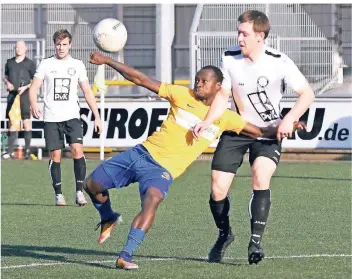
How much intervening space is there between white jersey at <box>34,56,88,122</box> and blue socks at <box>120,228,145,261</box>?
6060mm

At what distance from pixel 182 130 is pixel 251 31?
39.2 inches

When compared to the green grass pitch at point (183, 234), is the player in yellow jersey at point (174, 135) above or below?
above

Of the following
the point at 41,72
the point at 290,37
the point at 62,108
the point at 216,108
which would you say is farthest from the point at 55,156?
the point at 290,37

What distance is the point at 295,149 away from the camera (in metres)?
24.2

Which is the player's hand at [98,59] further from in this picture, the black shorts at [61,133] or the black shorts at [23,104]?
the black shorts at [23,104]

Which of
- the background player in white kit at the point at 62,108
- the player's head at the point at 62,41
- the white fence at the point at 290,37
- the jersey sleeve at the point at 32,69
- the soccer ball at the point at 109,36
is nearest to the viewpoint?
the soccer ball at the point at 109,36

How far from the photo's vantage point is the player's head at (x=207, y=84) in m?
10.1

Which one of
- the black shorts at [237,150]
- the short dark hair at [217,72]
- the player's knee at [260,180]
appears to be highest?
the short dark hair at [217,72]

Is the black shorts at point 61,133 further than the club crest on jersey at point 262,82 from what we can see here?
Yes

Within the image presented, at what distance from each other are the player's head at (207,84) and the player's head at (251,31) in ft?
1.02

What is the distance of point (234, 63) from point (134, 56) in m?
20.0

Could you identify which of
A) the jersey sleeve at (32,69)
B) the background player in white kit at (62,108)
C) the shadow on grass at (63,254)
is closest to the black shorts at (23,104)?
the jersey sleeve at (32,69)

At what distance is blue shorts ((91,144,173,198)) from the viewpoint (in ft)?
32.9

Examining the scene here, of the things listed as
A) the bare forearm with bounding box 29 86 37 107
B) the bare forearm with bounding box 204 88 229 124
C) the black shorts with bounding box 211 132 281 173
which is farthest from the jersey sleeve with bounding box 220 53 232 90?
the bare forearm with bounding box 29 86 37 107
